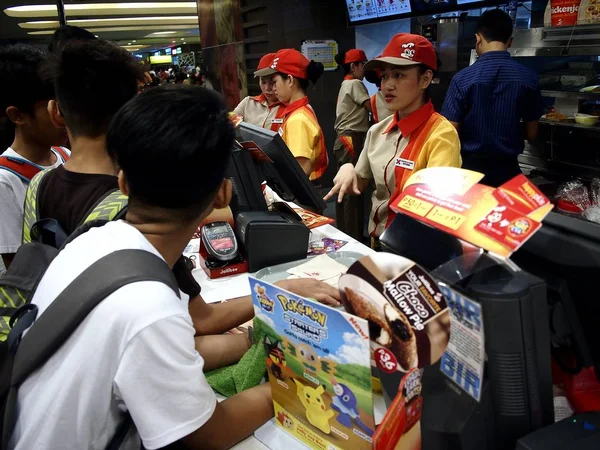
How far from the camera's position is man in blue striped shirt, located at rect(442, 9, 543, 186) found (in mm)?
3277

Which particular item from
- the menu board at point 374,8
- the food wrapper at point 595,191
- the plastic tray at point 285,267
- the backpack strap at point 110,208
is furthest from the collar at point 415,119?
the menu board at point 374,8

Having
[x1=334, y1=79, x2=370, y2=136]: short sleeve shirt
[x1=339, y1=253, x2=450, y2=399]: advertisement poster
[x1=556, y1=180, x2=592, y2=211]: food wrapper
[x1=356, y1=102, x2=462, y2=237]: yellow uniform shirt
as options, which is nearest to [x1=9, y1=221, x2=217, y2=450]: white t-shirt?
[x1=339, y1=253, x2=450, y2=399]: advertisement poster

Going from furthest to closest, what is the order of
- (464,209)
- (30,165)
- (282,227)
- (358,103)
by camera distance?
1. (358,103)
2. (30,165)
3. (282,227)
4. (464,209)

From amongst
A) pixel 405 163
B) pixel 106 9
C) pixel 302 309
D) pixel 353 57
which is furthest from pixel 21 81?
pixel 106 9

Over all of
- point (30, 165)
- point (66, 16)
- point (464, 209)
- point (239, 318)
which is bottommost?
point (239, 318)

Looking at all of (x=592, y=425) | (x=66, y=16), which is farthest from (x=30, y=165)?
(x=66, y=16)

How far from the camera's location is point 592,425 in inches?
29.4

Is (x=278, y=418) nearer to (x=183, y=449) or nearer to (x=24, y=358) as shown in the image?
(x=183, y=449)

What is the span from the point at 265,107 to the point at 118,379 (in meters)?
3.61

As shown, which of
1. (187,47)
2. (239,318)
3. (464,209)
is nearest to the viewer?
(464,209)

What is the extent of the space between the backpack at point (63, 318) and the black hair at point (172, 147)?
13 centimetres

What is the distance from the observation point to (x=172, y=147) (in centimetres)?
91

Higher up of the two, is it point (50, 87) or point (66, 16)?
point (66, 16)

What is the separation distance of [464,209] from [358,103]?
453cm
